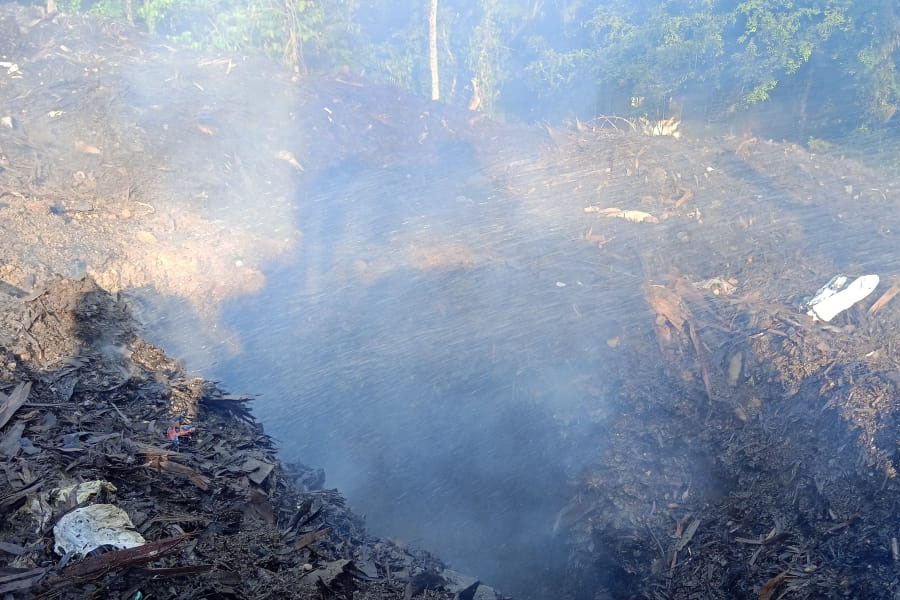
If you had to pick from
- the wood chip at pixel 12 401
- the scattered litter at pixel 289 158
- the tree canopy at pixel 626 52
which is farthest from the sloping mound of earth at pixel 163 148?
the wood chip at pixel 12 401

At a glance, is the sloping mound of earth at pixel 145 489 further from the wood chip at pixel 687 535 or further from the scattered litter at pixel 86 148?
the scattered litter at pixel 86 148

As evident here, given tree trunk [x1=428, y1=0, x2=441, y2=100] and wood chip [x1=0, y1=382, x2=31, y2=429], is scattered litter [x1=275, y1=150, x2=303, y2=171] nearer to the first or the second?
tree trunk [x1=428, y1=0, x2=441, y2=100]

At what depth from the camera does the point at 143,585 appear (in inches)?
157

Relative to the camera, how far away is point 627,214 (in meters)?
14.3

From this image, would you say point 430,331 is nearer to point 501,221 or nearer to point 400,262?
point 400,262

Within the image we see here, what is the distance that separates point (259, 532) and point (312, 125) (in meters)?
15.5

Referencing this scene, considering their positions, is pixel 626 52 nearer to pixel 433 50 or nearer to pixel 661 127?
pixel 661 127

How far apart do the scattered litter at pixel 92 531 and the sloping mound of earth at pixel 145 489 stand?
0.01m

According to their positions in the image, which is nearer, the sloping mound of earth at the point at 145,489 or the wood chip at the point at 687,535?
the sloping mound of earth at the point at 145,489

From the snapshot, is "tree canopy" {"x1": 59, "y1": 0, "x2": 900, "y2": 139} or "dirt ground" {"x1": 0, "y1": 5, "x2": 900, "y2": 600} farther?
"tree canopy" {"x1": 59, "y1": 0, "x2": 900, "y2": 139}

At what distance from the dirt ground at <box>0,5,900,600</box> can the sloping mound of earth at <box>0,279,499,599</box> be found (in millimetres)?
34

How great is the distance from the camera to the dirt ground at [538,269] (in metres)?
6.05

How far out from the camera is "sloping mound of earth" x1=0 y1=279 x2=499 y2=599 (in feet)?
13.6

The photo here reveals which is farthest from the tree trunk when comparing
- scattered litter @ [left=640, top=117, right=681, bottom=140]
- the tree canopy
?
scattered litter @ [left=640, top=117, right=681, bottom=140]
